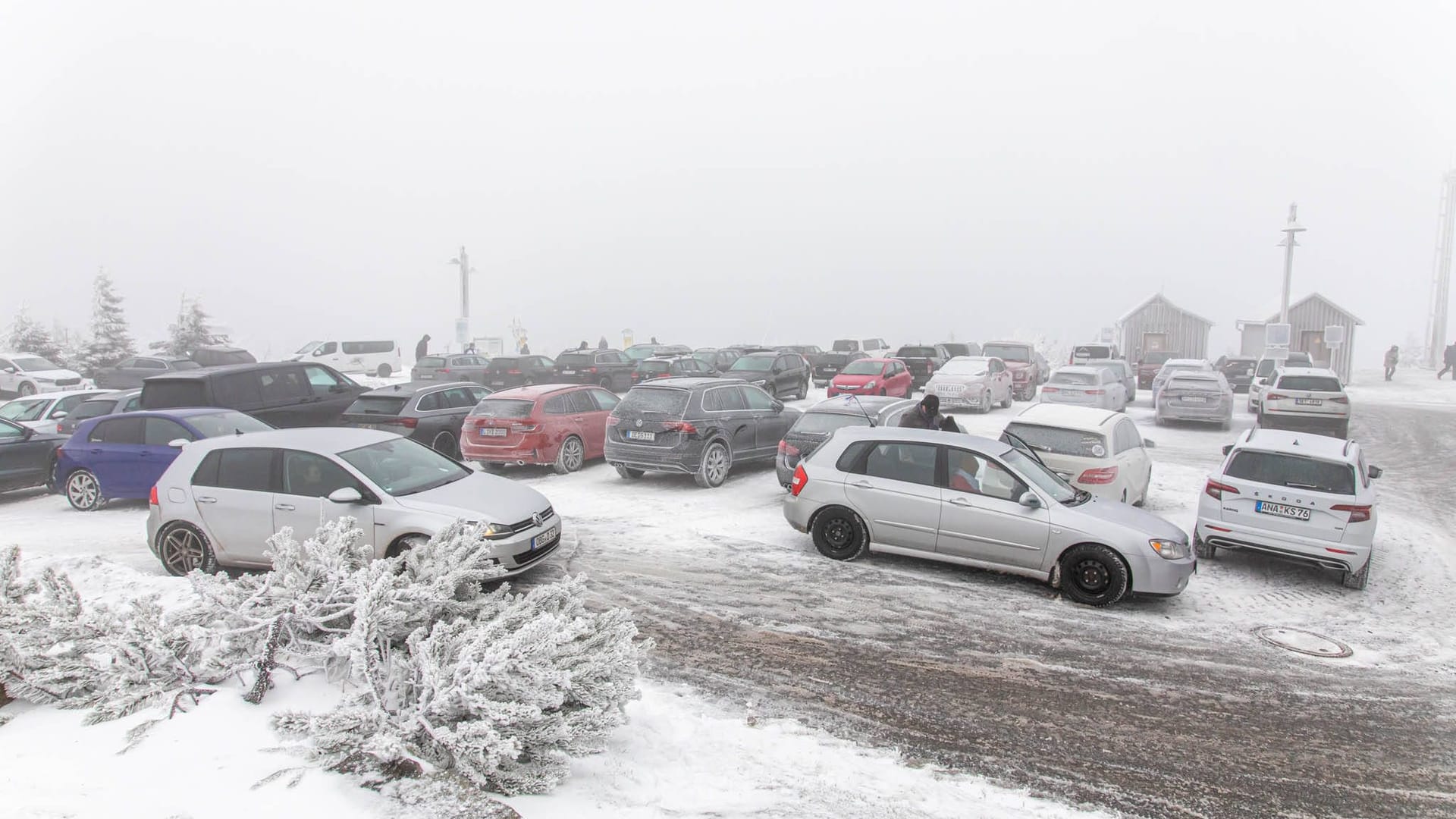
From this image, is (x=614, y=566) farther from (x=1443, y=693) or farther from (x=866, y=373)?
(x=866, y=373)

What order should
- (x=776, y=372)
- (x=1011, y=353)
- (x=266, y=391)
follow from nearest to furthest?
(x=266, y=391)
(x=776, y=372)
(x=1011, y=353)

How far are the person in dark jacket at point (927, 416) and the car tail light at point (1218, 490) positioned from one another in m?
3.14

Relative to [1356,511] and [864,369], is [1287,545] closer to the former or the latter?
[1356,511]

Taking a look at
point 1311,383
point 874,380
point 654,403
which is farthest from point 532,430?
point 1311,383

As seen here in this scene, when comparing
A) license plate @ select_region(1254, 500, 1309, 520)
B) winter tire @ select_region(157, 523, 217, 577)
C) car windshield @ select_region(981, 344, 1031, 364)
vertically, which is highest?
car windshield @ select_region(981, 344, 1031, 364)

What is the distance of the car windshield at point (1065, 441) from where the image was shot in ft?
34.8

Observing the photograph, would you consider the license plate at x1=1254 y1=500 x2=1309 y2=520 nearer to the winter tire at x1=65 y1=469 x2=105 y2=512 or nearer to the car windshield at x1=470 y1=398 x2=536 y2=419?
the car windshield at x1=470 y1=398 x2=536 y2=419

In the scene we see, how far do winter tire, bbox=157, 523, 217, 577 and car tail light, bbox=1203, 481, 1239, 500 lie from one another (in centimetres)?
1030

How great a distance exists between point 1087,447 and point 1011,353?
64.3ft

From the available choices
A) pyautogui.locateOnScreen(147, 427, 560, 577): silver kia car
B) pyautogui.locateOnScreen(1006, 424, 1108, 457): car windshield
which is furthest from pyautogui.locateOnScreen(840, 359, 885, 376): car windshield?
pyautogui.locateOnScreen(147, 427, 560, 577): silver kia car

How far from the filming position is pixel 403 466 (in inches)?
317

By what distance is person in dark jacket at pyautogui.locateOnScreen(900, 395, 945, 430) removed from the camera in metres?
10.8

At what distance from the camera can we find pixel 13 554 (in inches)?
206

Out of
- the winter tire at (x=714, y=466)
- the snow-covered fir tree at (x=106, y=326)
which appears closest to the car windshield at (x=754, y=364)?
the winter tire at (x=714, y=466)
